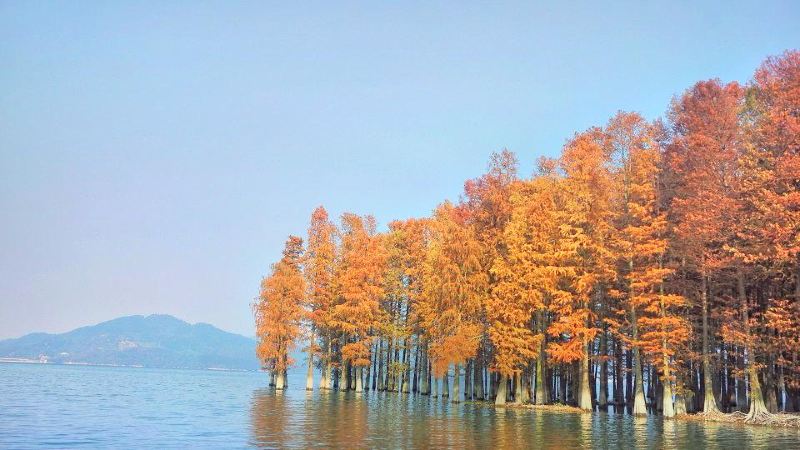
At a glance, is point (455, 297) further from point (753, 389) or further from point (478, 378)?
point (753, 389)

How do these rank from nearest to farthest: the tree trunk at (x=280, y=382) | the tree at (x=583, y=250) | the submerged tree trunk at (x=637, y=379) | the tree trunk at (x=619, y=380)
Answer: the submerged tree trunk at (x=637, y=379)
the tree at (x=583, y=250)
the tree trunk at (x=619, y=380)
the tree trunk at (x=280, y=382)

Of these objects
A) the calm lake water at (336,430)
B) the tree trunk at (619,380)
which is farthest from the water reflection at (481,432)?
the tree trunk at (619,380)

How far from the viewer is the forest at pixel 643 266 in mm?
35625

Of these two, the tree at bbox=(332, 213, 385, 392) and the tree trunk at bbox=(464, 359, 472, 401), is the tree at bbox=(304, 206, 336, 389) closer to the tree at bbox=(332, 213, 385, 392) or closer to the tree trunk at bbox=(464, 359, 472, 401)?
the tree at bbox=(332, 213, 385, 392)

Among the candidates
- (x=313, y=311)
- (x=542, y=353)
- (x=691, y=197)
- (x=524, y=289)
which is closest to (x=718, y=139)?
(x=691, y=197)

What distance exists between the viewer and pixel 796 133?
111ft

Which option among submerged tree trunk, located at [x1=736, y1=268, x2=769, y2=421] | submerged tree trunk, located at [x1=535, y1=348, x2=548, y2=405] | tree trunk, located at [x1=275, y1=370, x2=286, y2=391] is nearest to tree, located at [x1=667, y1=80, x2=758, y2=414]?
submerged tree trunk, located at [x1=736, y1=268, x2=769, y2=421]

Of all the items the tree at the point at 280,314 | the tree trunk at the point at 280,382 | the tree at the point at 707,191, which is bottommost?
the tree trunk at the point at 280,382

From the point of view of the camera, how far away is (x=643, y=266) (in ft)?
136

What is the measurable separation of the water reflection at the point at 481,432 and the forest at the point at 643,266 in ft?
20.7

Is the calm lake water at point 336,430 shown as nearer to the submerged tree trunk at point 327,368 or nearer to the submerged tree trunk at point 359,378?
the submerged tree trunk at point 327,368

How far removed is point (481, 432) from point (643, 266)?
2023 cm

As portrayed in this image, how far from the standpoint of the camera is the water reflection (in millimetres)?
22953

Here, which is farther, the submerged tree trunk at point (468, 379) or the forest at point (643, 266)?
the submerged tree trunk at point (468, 379)
